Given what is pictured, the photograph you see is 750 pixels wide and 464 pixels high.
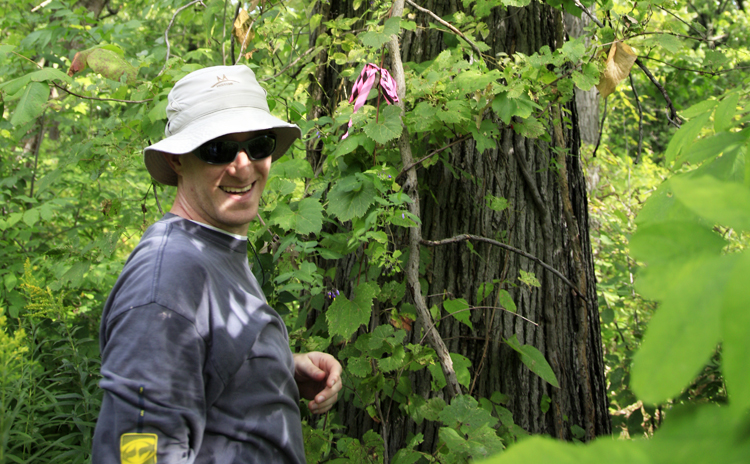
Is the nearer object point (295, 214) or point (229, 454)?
point (229, 454)

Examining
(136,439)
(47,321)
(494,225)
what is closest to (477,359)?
(494,225)

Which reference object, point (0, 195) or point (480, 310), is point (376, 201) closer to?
point (480, 310)

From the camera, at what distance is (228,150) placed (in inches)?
58.3

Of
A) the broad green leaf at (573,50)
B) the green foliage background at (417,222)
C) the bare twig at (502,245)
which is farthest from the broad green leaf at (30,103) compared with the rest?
the broad green leaf at (573,50)

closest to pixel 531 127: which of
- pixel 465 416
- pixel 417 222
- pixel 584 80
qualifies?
pixel 584 80

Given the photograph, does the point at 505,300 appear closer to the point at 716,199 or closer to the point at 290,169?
the point at 290,169

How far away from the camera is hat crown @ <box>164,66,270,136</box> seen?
1.50 m

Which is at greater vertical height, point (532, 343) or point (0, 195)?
point (0, 195)

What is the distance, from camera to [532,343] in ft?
7.14

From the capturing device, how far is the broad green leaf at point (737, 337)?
0.91 feet

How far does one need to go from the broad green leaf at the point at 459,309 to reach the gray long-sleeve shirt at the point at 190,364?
2.72 feet

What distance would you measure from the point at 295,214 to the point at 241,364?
71 cm

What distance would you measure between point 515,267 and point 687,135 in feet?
4.60

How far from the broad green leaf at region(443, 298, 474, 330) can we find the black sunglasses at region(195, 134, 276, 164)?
3.19 ft
